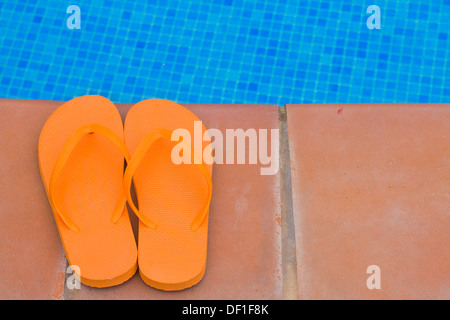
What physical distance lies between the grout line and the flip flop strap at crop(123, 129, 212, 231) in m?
0.17

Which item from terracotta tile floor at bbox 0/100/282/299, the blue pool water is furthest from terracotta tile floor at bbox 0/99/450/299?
the blue pool water

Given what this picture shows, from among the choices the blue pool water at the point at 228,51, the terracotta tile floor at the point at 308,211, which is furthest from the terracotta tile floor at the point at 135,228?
the blue pool water at the point at 228,51

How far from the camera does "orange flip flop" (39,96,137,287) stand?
1012mm

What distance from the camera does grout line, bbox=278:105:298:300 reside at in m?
1.04

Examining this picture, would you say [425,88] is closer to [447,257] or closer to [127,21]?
[447,257]

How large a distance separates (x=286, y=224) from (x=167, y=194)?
10.0 inches

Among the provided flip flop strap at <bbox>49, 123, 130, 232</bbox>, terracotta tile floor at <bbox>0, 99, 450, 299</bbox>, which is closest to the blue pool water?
terracotta tile floor at <bbox>0, 99, 450, 299</bbox>

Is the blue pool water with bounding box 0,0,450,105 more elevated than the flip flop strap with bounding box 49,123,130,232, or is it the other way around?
the blue pool water with bounding box 0,0,450,105

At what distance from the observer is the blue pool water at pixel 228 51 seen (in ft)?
5.40

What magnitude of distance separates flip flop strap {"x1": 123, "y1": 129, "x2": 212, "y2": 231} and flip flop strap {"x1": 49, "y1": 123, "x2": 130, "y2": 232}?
0.04 m

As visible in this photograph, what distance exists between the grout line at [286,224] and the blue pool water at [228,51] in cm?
47

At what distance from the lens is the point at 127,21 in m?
1.73

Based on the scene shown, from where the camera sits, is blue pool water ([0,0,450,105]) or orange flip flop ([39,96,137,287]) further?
blue pool water ([0,0,450,105])

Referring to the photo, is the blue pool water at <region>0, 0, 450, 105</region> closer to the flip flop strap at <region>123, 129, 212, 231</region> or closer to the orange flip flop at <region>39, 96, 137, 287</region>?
the orange flip flop at <region>39, 96, 137, 287</region>
